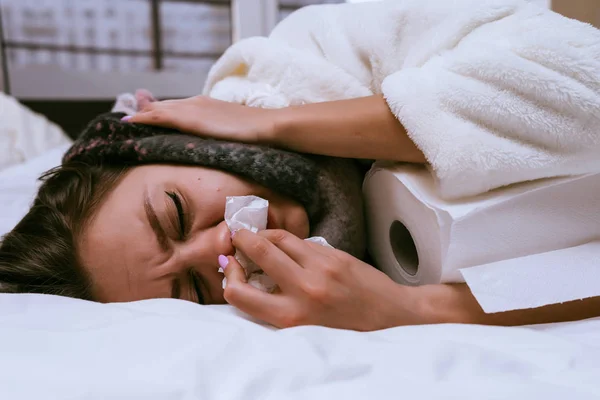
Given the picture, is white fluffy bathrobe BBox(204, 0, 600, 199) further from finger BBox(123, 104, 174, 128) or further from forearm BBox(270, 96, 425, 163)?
finger BBox(123, 104, 174, 128)

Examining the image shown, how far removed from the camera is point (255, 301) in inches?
24.8

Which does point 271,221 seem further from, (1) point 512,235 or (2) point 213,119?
(1) point 512,235

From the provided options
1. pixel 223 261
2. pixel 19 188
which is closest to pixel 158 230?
pixel 223 261

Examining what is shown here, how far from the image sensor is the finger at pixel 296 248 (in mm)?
665

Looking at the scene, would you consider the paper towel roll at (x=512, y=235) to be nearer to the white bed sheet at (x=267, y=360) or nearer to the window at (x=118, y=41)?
the white bed sheet at (x=267, y=360)

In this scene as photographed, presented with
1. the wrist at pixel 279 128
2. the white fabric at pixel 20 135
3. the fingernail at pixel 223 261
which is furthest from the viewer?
the white fabric at pixel 20 135

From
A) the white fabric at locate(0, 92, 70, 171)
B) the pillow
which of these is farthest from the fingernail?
the white fabric at locate(0, 92, 70, 171)

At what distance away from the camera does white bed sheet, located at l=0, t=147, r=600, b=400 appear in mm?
451

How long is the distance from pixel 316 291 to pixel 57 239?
19.4 inches

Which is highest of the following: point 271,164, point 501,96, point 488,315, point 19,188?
point 501,96

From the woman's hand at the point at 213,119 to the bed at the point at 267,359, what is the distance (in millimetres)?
357

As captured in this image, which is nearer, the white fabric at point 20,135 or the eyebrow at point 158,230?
the eyebrow at point 158,230

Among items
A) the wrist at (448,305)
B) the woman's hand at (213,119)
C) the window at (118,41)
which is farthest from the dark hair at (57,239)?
the window at (118,41)

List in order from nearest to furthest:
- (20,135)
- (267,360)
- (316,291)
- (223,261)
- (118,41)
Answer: (267,360)
(316,291)
(223,261)
(20,135)
(118,41)
